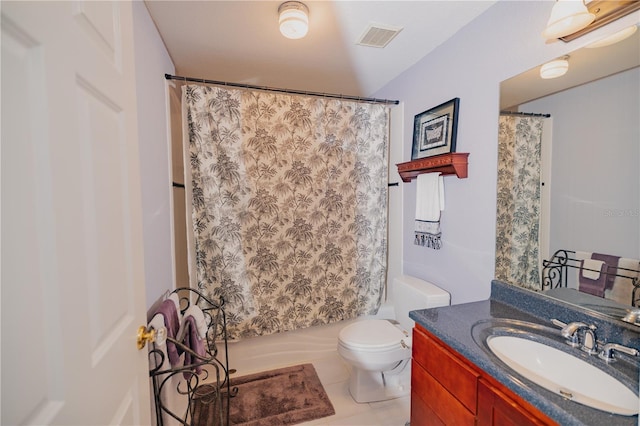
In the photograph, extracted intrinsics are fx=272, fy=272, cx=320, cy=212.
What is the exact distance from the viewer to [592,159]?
1.03m

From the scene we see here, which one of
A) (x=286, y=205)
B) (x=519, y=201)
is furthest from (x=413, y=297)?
(x=286, y=205)

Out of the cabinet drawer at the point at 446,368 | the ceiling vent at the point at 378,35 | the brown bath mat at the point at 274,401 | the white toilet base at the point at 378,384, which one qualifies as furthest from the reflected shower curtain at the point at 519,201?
the brown bath mat at the point at 274,401

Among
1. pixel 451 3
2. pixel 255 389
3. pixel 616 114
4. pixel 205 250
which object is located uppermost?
pixel 451 3

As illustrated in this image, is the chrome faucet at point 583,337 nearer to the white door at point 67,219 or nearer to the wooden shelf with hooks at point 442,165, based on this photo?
the wooden shelf with hooks at point 442,165

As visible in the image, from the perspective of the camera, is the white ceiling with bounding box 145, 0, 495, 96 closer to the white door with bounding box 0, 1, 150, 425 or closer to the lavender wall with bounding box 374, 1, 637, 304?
the lavender wall with bounding box 374, 1, 637, 304

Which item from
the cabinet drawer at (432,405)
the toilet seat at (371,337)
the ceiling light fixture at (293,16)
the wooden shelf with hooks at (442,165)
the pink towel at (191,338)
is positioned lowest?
the toilet seat at (371,337)

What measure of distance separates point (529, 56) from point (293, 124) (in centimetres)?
139

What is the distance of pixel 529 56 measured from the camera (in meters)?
1.21

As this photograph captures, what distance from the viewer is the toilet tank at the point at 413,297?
64.7 inches

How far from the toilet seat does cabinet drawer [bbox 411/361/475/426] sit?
429mm

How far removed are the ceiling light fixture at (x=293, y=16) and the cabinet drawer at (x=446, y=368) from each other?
5.16 ft

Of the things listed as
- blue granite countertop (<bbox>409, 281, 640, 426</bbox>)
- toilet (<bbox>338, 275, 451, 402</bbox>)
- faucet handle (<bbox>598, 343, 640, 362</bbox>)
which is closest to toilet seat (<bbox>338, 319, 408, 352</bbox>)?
toilet (<bbox>338, 275, 451, 402</bbox>)

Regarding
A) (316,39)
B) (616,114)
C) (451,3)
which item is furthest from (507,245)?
(316,39)

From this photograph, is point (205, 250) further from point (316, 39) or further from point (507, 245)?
point (507, 245)
